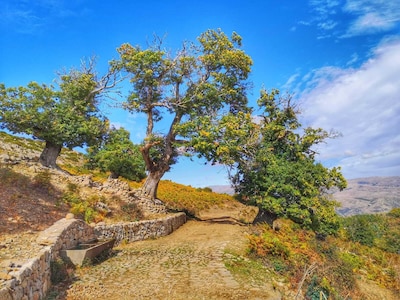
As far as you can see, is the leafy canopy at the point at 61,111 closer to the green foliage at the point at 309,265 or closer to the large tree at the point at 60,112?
the large tree at the point at 60,112

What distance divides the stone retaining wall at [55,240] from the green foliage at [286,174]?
6.56 metres

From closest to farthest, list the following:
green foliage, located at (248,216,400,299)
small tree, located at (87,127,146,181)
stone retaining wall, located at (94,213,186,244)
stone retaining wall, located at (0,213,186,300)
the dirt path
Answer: stone retaining wall, located at (0,213,186,300) → the dirt path → green foliage, located at (248,216,400,299) → stone retaining wall, located at (94,213,186,244) → small tree, located at (87,127,146,181)

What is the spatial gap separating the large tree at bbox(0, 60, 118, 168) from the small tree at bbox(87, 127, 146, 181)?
0.88m

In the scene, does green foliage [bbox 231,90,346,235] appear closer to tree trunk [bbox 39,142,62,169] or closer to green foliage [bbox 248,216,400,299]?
green foliage [bbox 248,216,400,299]

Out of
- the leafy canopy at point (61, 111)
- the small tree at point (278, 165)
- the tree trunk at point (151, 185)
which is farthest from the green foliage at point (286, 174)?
the leafy canopy at point (61, 111)

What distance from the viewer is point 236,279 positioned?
10438 millimetres

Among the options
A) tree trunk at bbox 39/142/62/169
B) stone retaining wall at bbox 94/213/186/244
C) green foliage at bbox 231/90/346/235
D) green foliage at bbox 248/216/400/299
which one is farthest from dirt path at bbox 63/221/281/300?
tree trunk at bbox 39/142/62/169

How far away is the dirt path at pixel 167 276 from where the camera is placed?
29.4 feet

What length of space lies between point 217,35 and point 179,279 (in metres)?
20.1

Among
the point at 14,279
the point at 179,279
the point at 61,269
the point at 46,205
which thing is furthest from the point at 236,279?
the point at 46,205

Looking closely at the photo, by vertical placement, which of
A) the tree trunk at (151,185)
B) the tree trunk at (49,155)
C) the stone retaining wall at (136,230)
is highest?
the tree trunk at (49,155)

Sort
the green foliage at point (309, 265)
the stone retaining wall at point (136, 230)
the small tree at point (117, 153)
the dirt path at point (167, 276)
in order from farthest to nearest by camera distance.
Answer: the small tree at point (117, 153) < the stone retaining wall at point (136, 230) < the green foliage at point (309, 265) < the dirt path at point (167, 276)

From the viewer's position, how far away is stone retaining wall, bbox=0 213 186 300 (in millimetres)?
6766

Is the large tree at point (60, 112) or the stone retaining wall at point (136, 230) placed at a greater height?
the large tree at point (60, 112)
